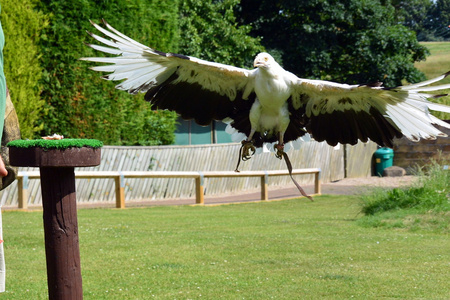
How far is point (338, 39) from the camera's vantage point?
2327 cm

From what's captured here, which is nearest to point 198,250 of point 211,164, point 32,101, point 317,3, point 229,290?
point 229,290

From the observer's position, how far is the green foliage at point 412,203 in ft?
33.3

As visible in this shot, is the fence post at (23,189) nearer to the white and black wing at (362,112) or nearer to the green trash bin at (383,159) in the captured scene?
the white and black wing at (362,112)

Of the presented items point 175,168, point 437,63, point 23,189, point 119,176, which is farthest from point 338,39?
point 437,63

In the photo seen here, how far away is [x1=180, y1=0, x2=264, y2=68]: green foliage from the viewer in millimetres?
19625

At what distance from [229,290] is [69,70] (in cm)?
777

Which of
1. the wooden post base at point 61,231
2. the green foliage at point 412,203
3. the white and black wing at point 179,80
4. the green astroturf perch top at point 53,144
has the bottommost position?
the green foliage at point 412,203

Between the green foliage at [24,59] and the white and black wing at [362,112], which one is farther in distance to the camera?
the green foliage at [24,59]

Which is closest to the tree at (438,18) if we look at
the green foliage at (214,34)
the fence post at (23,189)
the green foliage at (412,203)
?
the green foliage at (214,34)

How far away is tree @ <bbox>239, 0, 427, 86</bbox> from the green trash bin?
10.2ft

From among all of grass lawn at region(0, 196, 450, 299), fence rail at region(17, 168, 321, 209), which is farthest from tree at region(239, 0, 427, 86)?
grass lawn at region(0, 196, 450, 299)

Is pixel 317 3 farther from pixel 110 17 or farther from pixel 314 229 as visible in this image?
pixel 314 229

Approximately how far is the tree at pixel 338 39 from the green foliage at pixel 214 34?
2169 mm

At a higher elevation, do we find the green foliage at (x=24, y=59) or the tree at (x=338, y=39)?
the tree at (x=338, y=39)
